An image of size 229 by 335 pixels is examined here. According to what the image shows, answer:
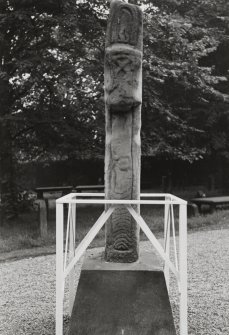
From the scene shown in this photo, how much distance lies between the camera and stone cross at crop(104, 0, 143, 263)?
4.21m

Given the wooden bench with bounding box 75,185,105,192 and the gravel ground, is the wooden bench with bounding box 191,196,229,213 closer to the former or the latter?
the wooden bench with bounding box 75,185,105,192

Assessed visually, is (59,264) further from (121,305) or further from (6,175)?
(6,175)

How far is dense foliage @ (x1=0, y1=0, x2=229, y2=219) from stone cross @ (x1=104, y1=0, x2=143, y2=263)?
5.06 m

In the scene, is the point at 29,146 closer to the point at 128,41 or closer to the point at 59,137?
the point at 59,137

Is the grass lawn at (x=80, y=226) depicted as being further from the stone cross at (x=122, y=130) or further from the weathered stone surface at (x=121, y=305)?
the weathered stone surface at (x=121, y=305)

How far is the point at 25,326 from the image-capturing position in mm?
4715

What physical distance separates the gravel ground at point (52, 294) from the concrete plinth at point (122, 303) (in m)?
0.90

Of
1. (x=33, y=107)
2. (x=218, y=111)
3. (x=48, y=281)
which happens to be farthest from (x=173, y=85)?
(x=48, y=281)

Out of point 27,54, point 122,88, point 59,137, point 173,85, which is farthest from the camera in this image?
point 173,85

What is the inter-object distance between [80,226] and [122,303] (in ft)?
21.6


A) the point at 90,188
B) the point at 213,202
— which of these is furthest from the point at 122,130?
Answer: the point at 90,188

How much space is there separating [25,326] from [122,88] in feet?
8.86

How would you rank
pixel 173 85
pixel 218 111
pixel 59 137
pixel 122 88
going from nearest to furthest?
Result: pixel 122 88 < pixel 59 137 < pixel 173 85 < pixel 218 111

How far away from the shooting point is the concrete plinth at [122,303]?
3.72 metres
